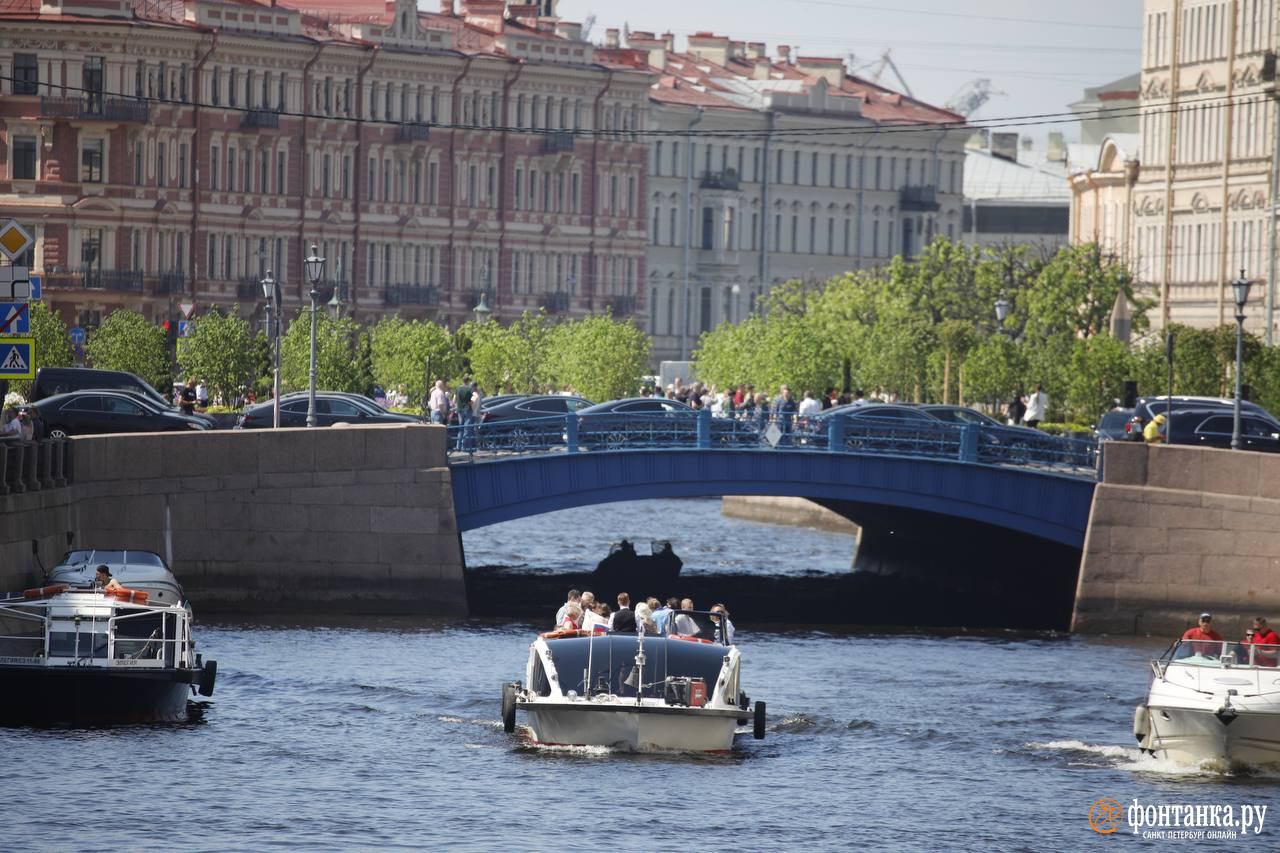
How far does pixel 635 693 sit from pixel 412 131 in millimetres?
82485

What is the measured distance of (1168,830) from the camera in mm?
40281

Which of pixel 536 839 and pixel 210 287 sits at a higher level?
pixel 210 287

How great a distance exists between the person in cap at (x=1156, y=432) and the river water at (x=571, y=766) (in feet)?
25.5

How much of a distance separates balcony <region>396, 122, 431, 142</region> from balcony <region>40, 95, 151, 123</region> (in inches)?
556

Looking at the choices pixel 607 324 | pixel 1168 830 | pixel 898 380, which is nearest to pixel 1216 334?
pixel 898 380

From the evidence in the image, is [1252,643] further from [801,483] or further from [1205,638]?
[801,483]

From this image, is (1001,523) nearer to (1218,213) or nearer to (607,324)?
(607,324)

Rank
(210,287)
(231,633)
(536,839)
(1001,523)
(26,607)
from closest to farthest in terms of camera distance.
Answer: (536,839) → (26,607) → (231,633) → (1001,523) → (210,287)

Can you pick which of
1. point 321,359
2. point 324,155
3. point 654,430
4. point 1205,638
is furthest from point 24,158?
point 1205,638

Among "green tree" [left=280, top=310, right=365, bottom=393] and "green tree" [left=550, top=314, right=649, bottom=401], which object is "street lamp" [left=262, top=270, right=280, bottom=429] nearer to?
"green tree" [left=280, top=310, right=365, bottom=393]

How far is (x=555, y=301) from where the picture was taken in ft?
438

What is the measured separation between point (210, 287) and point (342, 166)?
883cm

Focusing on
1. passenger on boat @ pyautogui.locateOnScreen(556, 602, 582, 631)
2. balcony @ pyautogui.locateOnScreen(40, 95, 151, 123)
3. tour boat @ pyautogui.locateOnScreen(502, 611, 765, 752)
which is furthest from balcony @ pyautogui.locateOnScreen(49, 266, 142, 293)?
tour boat @ pyautogui.locateOnScreen(502, 611, 765, 752)

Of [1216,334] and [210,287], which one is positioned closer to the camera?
[1216,334]
